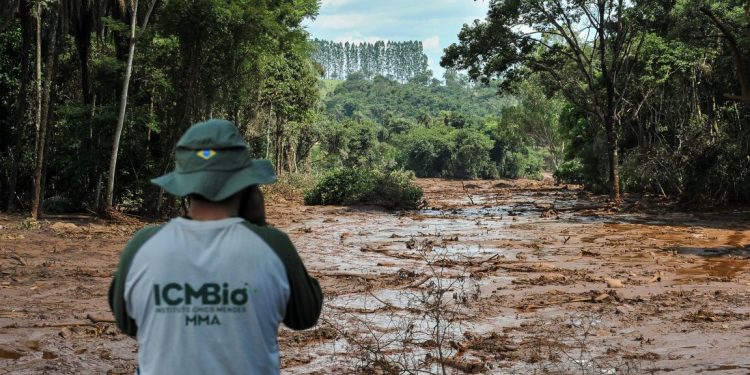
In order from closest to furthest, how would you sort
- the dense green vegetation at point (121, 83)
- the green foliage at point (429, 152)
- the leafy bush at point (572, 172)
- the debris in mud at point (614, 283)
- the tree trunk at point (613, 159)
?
the debris in mud at point (614, 283), the dense green vegetation at point (121, 83), the tree trunk at point (613, 159), the leafy bush at point (572, 172), the green foliage at point (429, 152)

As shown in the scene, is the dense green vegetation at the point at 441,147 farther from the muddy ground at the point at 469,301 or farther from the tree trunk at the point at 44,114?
the tree trunk at the point at 44,114

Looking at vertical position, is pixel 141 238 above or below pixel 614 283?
above

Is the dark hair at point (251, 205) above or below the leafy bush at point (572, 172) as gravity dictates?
above

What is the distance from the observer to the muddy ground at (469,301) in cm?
608

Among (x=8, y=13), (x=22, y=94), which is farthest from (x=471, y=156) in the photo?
(x=8, y=13)

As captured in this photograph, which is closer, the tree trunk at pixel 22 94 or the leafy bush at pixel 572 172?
the tree trunk at pixel 22 94

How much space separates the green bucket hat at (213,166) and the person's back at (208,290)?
0.30 ft

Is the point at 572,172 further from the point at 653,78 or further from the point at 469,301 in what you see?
the point at 469,301

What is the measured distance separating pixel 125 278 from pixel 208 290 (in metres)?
0.29

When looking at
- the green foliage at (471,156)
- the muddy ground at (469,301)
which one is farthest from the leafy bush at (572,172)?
the green foliage at (471,156)

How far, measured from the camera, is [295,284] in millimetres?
2012

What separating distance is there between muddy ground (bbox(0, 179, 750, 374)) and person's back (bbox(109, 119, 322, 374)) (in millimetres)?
3165

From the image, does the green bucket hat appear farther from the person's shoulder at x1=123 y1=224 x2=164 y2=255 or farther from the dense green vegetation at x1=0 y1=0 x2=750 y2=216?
the dense green vegetation at x1=0 y1=0 x2=750 y2=216

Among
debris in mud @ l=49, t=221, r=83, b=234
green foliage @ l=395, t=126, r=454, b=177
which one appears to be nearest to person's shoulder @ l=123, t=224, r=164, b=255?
debris in mud @ l=49, t=221, r=83, b=234
